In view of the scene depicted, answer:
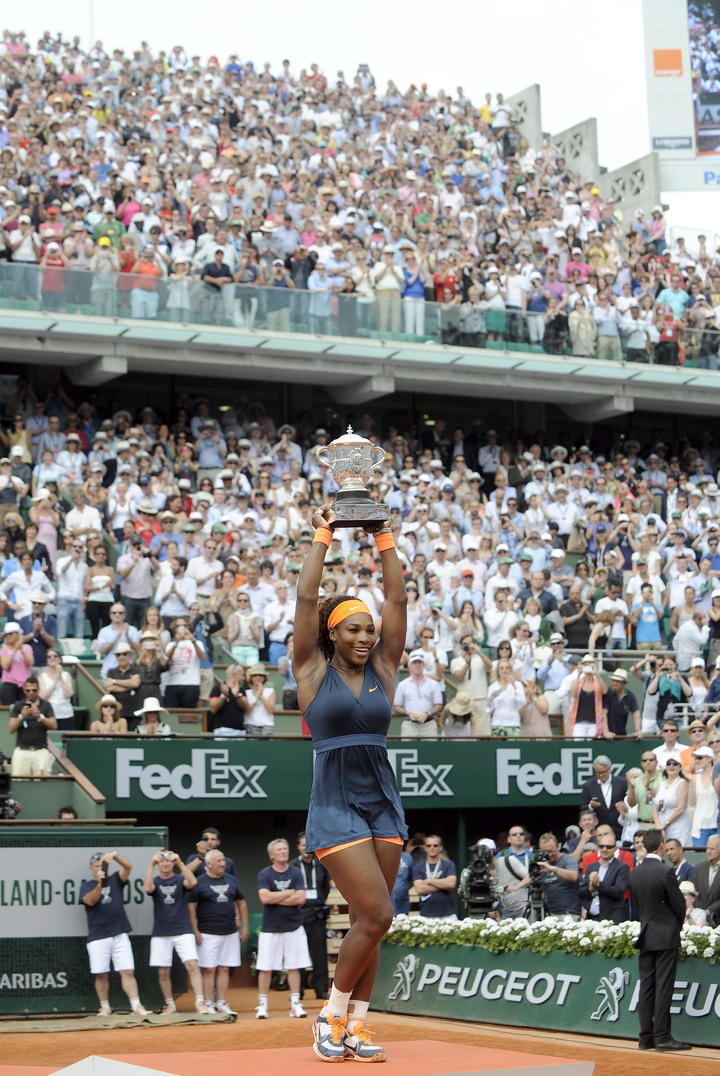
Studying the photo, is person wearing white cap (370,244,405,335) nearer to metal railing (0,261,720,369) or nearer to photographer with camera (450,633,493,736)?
metal railing (0,261,720,369)

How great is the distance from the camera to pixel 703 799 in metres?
15.5

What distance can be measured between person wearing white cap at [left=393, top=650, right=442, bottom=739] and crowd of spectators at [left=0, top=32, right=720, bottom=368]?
26.8ft

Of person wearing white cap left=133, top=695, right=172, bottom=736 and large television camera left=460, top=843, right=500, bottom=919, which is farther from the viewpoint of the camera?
person wearing white cap left=133, top=695, right=172, bottom=736

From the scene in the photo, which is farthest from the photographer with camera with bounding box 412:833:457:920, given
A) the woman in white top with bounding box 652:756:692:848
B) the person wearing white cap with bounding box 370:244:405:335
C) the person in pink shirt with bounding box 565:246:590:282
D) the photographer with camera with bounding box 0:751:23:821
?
the person in pink shirt with bounding box 565:246:590:282

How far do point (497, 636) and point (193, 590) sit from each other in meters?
3.61

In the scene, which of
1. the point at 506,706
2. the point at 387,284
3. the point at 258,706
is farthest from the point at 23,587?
the point at 387,284

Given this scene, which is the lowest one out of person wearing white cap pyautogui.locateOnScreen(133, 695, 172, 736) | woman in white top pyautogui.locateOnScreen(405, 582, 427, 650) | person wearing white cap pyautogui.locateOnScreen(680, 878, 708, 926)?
person wearing white cap pyautogui.locateOnScreen(680, 878, 708, 926)

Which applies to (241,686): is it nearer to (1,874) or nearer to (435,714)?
(435,714)

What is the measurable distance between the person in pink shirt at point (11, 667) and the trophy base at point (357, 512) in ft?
33.5

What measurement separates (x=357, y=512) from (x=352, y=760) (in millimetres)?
994

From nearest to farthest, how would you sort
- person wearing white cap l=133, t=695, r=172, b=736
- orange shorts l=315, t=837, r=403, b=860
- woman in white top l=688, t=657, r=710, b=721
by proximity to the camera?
orange shorts l=315, t=837, r=403, b=860, person wearing white cap l=133, t=695, r=172, b=736, woman in white top l=688, t=657, r=710, b=721

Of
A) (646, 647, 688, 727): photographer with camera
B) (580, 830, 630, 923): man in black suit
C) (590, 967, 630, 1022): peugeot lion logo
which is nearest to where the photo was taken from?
(590, 967, 630, 1022): peugeot lion logo

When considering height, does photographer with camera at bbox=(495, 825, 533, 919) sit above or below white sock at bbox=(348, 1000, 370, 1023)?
below

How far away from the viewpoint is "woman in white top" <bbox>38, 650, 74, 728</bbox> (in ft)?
54.1
